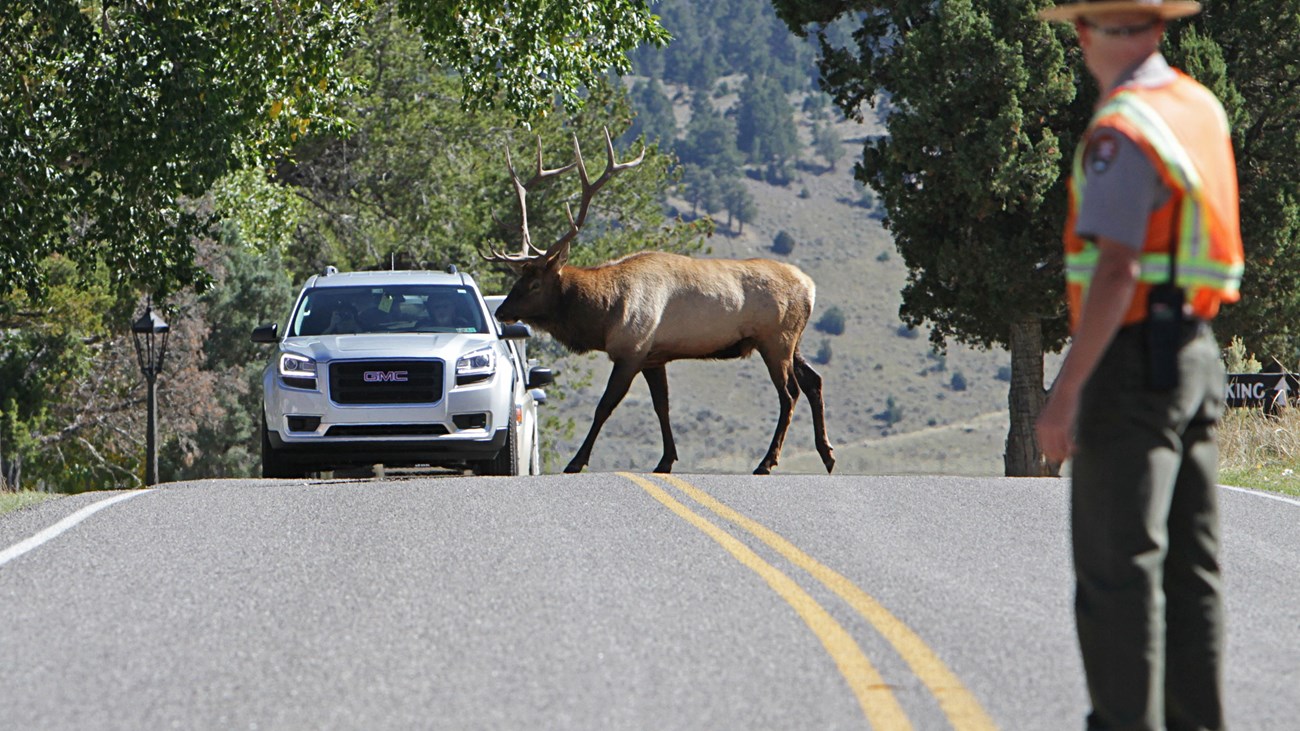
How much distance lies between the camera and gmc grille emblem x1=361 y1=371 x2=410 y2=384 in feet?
46.9

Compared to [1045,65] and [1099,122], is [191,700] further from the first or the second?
[1045,65]

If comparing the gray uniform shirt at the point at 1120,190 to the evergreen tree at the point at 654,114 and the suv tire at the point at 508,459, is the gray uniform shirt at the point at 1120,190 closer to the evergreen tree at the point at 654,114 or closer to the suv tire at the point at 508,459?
the suv tire at the point at 508,459

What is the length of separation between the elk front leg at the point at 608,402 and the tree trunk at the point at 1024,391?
1285 cm

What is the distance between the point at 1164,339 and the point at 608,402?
38.9 feet

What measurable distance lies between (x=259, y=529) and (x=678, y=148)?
169 metres

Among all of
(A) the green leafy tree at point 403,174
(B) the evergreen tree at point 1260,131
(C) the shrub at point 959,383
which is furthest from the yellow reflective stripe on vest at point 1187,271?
(C) the shrub at point 959,383

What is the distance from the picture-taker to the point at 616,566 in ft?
27.7

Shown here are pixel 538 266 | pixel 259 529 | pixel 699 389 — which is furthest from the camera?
pixel 699 389

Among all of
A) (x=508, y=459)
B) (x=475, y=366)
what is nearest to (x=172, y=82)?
(x=475, y=366)

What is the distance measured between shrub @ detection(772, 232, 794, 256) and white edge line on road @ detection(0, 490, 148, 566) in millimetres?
148207

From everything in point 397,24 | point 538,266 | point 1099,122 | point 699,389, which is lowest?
point 699,389

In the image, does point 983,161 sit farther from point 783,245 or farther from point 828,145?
point 828,145

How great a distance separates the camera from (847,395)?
128m

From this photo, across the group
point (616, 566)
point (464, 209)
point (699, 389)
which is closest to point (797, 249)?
point (699, 389)
